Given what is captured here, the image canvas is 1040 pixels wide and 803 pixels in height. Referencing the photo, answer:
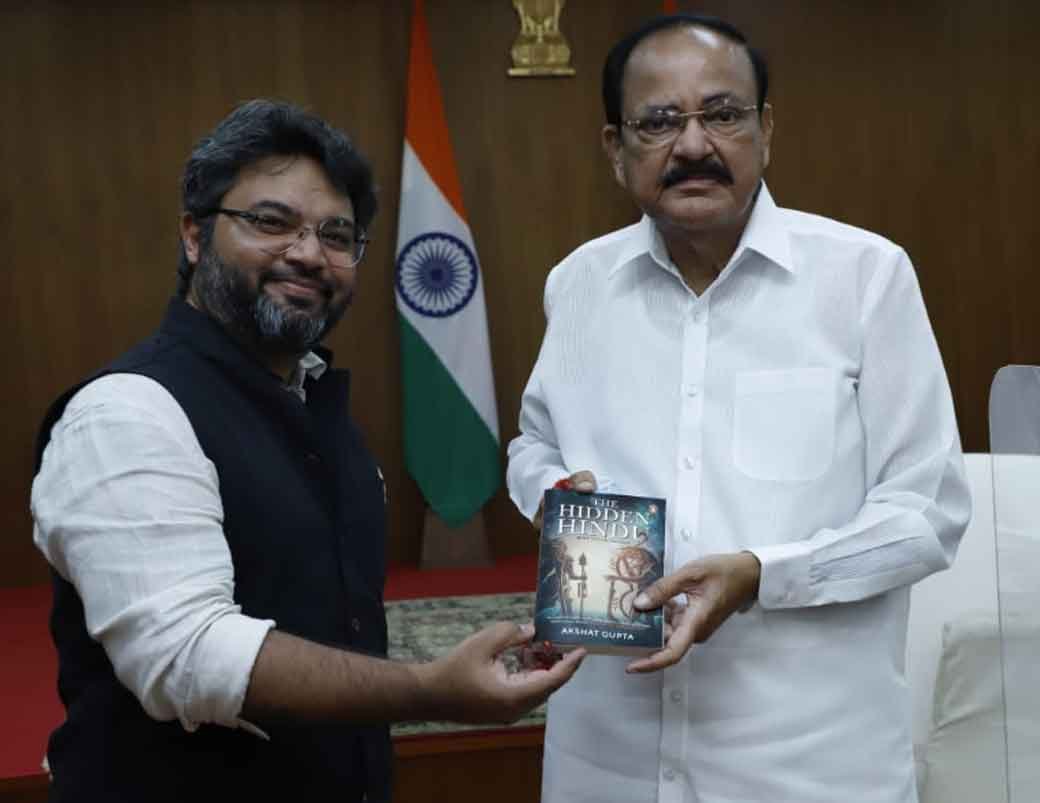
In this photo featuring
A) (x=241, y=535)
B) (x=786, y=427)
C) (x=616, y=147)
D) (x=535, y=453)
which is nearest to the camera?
(x=241, y=535)

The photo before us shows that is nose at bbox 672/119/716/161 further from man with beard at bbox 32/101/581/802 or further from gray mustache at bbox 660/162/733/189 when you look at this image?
man with beard at bbox 32/101/581/802

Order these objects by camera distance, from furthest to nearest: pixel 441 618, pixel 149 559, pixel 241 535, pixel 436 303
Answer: pixel 436 303 < pixel 441 618 < pixel 241 535 < pixel 149 559

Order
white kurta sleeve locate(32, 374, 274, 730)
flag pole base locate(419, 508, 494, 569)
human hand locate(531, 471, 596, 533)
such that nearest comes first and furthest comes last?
1. white kurta sleeve locate(32, 374, 274, 730)
2. human hand locate(531, 471, 596, 533)
3. flag pole base locate(419, 508, 494, 569)

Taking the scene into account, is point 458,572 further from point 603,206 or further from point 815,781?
point 815,781

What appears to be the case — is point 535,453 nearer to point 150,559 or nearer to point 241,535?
point 241,535

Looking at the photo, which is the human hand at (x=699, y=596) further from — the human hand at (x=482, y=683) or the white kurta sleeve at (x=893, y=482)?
the human hand at (x=482, y=683)

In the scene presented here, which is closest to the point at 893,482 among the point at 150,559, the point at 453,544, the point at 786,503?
the point at 786,503

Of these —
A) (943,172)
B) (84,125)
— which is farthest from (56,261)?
(943,172)

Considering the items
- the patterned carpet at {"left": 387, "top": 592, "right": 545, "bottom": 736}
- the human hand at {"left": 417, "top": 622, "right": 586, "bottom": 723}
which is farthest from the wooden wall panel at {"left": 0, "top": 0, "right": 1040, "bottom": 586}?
the human hand at {"left": 417, "top": 622, "right": 586, "bottom": 723}
